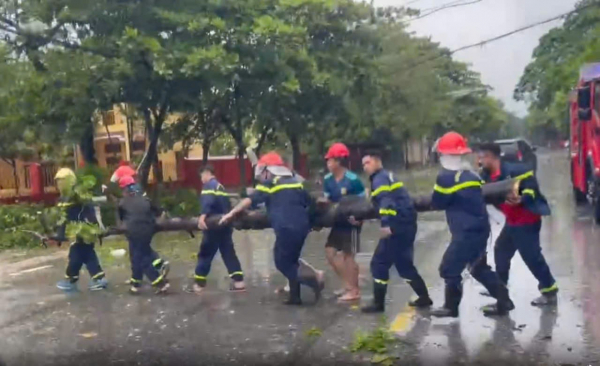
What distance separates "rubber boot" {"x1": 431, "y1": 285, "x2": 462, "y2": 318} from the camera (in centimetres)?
867

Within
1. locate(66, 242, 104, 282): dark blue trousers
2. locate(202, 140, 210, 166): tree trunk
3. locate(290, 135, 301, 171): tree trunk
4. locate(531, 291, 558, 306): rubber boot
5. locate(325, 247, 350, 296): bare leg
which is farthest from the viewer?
locate(202, 140, 210, 166): tree trunk

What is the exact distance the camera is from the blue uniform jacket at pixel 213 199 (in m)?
10.5

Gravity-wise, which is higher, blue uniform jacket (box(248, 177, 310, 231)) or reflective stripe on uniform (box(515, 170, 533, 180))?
reflective stripe on uniform (box(515, 170, 533, 180))

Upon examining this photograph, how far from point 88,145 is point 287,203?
9557 millimetres

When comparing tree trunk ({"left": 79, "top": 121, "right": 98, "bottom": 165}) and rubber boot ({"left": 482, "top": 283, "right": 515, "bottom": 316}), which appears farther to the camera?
tree trunk ({"left": 79, "top": 121, "right": 98, "bottom": 165})

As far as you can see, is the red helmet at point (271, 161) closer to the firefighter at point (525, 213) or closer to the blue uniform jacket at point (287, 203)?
the blue uniform jacket at point (287, 203)

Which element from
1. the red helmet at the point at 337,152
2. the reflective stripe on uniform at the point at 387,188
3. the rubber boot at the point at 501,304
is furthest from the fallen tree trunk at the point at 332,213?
the rubber boot at the point at 501,304

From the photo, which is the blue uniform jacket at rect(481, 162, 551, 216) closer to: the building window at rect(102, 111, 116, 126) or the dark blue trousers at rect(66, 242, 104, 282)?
the dark blue trousers at rect(66, 242, 104, 282)

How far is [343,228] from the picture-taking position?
9.86m

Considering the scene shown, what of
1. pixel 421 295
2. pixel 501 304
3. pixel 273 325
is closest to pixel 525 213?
pixel 501 304

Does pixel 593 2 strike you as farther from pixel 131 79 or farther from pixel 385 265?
pixel 131 79

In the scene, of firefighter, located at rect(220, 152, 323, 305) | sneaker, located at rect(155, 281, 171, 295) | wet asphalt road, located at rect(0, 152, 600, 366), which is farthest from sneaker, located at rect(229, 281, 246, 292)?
firefighter, located at rect(220, 152, 323, 305)

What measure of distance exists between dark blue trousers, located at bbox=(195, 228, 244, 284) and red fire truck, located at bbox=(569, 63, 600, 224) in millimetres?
6999

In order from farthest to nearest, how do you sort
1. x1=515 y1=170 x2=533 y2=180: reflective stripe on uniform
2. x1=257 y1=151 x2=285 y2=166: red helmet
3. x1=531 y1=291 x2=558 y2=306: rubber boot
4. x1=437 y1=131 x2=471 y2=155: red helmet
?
x1=257 y1=151 x2=285 y2=166: red helmet
x1=531 y1=291 x2=558 y2=306: rubber boot
x1=515 y1=170 x2=533 y2=180: reflective stripe on uniform
x1=437 y1=131 x2=471 y2=155: red helmet
